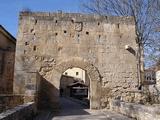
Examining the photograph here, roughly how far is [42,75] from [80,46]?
9.14 ft

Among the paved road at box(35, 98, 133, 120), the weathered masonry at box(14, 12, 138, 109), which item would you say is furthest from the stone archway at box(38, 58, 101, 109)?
the paved road at box(35, 98, 133, 120)

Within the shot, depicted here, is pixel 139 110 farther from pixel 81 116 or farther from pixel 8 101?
pixel 8 101

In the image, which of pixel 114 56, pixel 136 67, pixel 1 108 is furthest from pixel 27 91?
pixel 136 67

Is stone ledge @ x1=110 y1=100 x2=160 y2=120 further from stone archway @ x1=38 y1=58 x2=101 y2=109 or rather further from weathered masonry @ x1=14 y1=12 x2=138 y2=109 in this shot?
weathered masonry @ x1=14 y1=12 x2=138 y2=109

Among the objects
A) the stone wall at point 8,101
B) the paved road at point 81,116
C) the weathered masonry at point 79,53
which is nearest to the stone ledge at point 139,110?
the paved road at point 81,116

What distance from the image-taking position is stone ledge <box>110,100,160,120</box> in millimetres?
8188

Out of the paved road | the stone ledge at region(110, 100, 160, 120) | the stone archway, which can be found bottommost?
the paved road

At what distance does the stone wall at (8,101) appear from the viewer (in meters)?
10.8

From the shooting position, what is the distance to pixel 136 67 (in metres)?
16.2

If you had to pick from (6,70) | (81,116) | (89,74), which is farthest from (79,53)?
(6,70)

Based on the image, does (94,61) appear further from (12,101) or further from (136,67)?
(12,101)

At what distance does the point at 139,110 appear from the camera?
960cm

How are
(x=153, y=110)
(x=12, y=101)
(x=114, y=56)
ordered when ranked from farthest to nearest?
(x=114, y=56), (x=12, y=101), (x=153, y=110)

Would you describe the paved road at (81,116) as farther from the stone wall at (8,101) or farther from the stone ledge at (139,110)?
the stone wall at (8,101)
